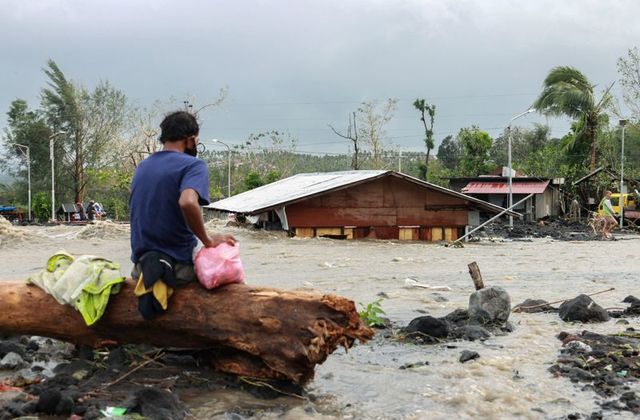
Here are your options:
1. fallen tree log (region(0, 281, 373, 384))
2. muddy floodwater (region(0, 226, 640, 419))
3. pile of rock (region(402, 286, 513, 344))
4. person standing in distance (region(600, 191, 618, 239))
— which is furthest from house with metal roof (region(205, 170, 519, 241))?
fallen tree log (region(0, 281, 373, 384))

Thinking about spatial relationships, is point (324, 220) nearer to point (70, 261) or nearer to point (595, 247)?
point (595, 247)

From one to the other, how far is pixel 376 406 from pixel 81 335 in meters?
2.63

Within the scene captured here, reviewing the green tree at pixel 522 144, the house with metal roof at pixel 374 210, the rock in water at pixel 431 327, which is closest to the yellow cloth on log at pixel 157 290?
the rock in water at pixel 431 327

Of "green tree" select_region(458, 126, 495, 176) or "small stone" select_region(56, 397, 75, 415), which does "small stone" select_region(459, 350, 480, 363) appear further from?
"green tree" select_region(458, 126, 495, 176)

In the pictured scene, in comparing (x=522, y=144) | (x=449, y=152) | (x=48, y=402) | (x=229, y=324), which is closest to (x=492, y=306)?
(x=229, y=324)

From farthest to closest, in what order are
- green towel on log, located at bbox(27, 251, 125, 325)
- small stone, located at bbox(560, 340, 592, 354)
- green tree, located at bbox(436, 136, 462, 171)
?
green tree, located at bbox(436, 136, 462, 171)
small stone, located at bbox(560, 340, 592, 354)
green towel on log, located at bbox(27, 251, 125, 325)

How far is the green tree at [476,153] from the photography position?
54.5 meters

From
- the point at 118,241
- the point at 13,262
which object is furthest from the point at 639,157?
the point at 13,262

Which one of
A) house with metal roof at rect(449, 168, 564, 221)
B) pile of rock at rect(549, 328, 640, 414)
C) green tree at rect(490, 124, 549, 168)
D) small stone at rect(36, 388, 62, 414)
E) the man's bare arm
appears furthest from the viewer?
green tree at rect(490, 124, 549, 168)

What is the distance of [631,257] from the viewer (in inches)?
819

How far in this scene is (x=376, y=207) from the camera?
2406 cm

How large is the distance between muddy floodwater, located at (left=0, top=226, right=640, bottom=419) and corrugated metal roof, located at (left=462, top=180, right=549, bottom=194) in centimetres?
2044

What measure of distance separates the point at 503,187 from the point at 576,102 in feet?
26.3

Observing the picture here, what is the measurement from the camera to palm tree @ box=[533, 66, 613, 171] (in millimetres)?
47875
